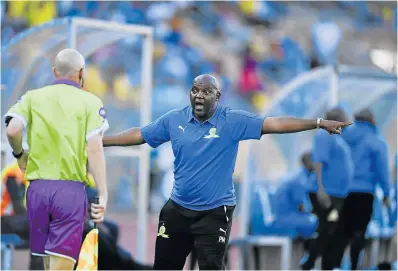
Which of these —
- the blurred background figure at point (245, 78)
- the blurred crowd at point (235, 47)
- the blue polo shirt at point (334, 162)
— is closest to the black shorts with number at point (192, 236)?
the blurred background figure at point (245, 78)

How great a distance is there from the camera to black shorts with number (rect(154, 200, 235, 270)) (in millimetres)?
7816

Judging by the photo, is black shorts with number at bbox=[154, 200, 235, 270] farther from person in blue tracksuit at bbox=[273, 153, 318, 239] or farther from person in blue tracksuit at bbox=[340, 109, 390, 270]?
person in blue tracksuit at bbox=[273, 153, 318, 239]

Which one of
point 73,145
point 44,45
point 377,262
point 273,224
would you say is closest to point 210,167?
point 73,145

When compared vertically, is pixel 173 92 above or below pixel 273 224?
above

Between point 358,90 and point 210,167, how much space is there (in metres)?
7.64

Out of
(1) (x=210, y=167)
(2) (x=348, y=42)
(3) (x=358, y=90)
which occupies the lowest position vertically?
(1) (x=210, y=167)

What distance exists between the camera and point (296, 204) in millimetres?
13320

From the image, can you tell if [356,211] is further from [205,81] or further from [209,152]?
[205,81]

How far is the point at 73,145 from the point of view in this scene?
24.9ft

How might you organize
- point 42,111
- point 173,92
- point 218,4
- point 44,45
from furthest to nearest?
point 218,4, point 173,92, point 44,45, point 42,111

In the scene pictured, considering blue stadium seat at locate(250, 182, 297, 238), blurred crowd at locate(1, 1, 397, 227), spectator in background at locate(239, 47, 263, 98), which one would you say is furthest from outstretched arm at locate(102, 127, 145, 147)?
spectator in background at locate(239, 47, 263, 98)

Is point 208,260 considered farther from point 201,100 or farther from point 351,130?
point 351,130

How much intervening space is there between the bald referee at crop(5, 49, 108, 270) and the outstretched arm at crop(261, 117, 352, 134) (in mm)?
1145

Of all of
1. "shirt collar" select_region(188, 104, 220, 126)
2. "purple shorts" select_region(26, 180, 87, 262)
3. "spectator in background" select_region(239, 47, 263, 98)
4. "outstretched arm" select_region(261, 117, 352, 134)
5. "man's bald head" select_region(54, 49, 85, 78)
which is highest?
"spectator in background" select_region(239, 47, 263, 98)
